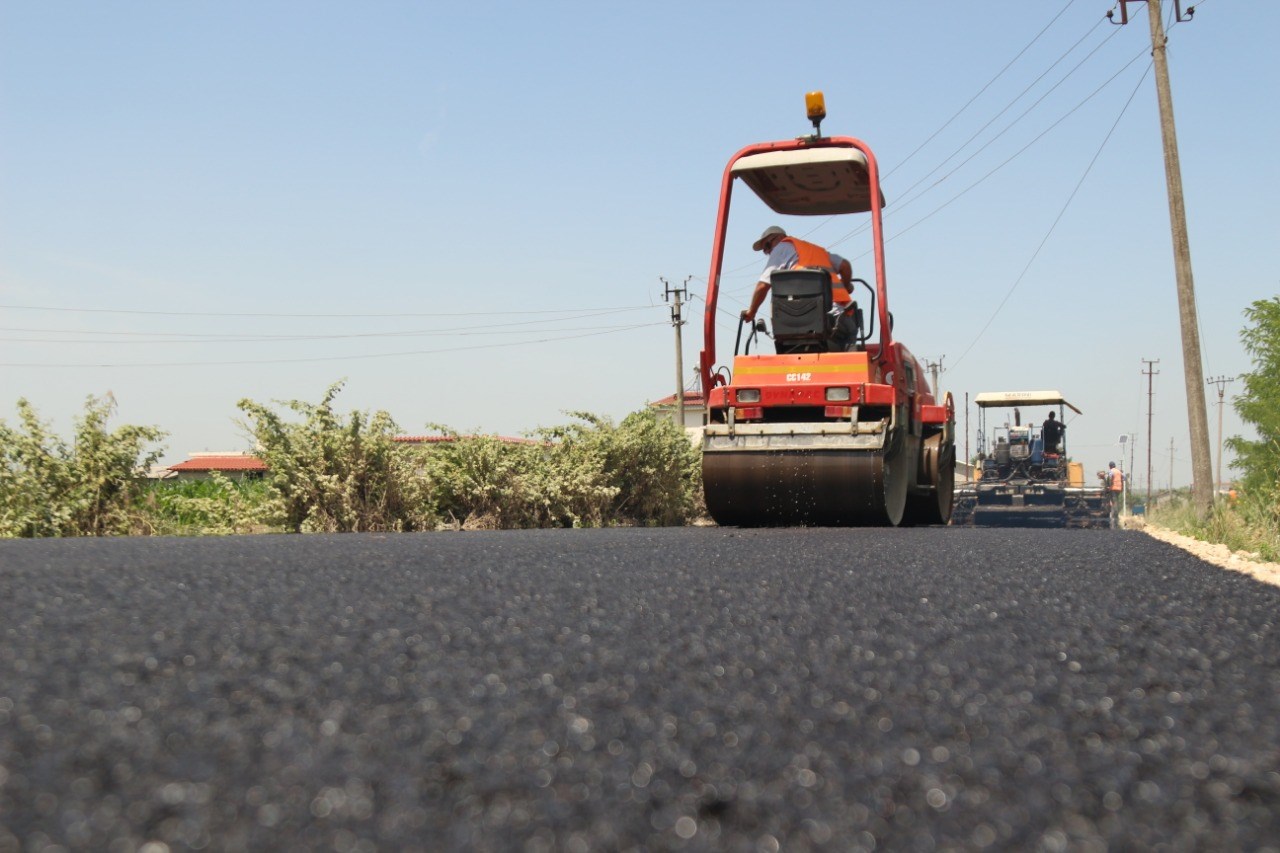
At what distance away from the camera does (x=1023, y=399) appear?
69.1ft

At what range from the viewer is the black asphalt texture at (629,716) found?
1.74m

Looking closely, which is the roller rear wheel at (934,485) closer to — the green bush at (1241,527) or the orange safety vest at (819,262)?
the orange safety vest at (819,262)

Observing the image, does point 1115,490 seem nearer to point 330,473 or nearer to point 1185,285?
point 1185,285

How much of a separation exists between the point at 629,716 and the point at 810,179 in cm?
793

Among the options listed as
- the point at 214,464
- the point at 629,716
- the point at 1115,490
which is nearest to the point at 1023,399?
the point at 1115,490

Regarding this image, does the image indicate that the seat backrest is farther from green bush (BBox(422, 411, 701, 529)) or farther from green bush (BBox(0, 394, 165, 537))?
green bush (BBox(0, 394, 165, 537))

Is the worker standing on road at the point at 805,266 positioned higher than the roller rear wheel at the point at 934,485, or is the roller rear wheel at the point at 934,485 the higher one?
the worker standing on road at the point at 805,266

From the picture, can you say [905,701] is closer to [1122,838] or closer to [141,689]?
[1122,838]

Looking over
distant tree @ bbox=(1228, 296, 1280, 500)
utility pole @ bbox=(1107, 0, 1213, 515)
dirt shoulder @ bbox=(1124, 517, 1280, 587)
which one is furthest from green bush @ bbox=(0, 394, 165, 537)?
distant tree @ bbox=(1228, 296, 1280, 500)

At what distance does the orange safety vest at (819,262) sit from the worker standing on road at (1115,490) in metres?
9.83

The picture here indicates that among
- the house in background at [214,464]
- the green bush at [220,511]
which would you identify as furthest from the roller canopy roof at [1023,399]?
the house in background at [214,464]

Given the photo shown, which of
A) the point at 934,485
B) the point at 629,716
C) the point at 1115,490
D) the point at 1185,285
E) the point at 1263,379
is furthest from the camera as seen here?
the point at 1263,379

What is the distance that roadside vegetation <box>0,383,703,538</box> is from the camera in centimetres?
1064

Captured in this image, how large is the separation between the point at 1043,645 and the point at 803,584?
1.31 m
